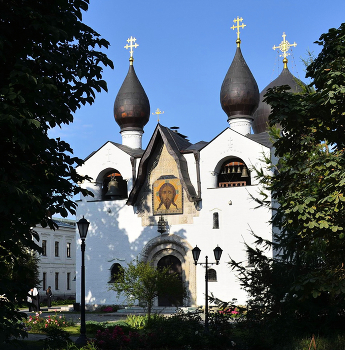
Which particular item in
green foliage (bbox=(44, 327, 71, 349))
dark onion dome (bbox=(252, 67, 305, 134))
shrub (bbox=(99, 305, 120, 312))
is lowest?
shrub (bbox=(99, 305, 120, 312))

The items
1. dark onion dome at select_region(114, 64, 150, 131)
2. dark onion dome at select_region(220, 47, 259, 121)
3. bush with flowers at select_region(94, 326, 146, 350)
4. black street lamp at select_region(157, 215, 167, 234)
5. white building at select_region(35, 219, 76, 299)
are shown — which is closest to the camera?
bush with flowers at select_region(94, 326, 146, 350)

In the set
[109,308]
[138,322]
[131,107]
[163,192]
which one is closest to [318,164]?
[138,322]

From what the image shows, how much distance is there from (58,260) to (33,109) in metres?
39.1

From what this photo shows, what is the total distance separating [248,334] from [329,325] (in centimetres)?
185

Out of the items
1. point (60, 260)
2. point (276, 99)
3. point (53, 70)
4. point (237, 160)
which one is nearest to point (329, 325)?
point (276, 99)

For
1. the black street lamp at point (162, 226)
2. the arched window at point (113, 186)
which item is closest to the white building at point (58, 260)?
the arched window at point (113, 186)

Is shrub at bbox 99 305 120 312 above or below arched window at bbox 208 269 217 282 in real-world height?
below

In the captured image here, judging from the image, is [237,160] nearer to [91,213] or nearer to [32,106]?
[91,213]

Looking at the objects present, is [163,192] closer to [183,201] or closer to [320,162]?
[183,201]

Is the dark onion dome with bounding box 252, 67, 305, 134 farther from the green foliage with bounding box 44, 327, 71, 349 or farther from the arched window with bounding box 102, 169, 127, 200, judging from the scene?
the green foliage with bounding box 44, 327, 71, 349

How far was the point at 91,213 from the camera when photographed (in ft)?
96.3

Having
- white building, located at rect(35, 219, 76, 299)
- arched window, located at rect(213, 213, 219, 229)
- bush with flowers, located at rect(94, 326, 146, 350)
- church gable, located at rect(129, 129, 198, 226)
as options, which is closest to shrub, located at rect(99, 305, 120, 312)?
church gable, located at rect(129, 129, 198, 226)

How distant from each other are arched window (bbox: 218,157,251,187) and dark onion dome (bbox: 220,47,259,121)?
292cm

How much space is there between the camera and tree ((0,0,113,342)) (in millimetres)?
7551
